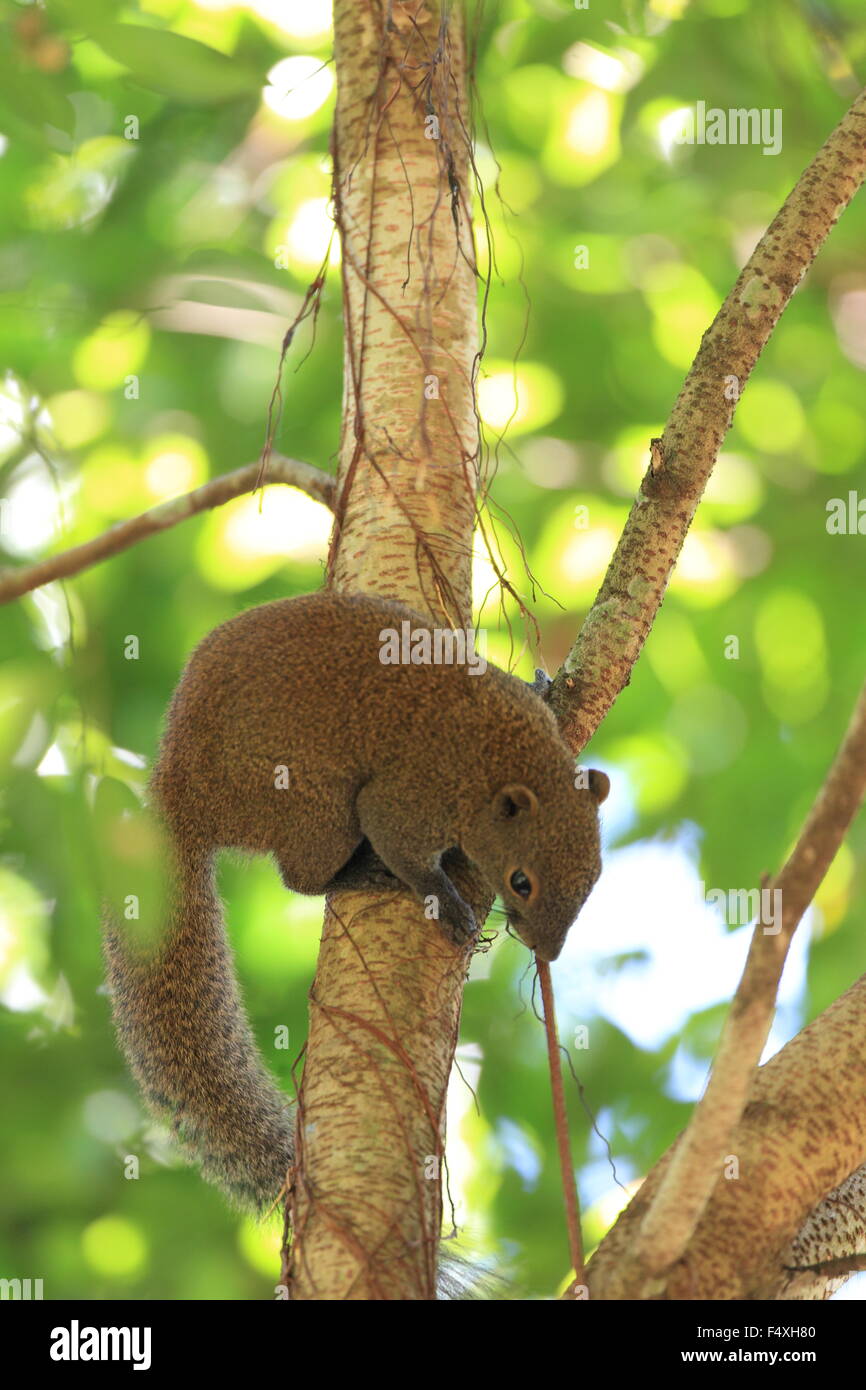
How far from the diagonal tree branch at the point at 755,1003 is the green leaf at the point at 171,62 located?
179 centimetres

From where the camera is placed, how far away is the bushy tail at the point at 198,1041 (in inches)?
188

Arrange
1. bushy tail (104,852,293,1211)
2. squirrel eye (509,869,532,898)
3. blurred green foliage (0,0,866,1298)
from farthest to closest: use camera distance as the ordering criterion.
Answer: blurred green foliage (0,0,866,1298)
squirrel eye (509,869,532,898)
bushy tail (104,852,293,1211)

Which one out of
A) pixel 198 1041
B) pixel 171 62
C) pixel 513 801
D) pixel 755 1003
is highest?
pixel 171 62

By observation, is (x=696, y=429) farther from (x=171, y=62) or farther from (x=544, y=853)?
(x=171, y=62)

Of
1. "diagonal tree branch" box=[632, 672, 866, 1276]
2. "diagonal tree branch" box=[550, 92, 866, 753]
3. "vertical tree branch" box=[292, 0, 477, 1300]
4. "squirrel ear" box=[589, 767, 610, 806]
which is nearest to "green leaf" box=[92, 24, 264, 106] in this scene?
"diagonal tree branch" box=[632, 672, 866, 1276]

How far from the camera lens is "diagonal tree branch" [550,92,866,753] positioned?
464cm

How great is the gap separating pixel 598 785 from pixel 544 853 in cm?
38

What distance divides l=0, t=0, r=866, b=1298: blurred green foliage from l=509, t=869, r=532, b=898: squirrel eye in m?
2.00

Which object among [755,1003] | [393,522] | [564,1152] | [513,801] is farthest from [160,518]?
[755,1003]

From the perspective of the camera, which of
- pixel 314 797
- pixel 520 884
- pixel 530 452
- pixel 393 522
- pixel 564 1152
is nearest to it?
pixel 564 1152

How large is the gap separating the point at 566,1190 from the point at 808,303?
21.2ft

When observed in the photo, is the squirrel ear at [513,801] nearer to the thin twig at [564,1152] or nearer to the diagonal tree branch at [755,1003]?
the thin twig at [564,1152]

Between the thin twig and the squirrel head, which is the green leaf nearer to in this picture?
the thin twig

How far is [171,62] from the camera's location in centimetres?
263
